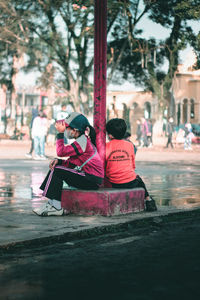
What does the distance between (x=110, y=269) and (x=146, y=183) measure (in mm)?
8749

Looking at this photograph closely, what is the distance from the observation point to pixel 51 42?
119ft

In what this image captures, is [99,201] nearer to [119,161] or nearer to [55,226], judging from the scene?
[119,161]

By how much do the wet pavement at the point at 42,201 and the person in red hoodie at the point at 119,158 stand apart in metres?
0.52

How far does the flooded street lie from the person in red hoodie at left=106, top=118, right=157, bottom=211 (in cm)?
129

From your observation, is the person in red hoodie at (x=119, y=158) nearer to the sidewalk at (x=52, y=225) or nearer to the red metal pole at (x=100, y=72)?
the red metal pole at (x=100, y=72)

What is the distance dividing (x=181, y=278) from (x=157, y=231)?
103 inches

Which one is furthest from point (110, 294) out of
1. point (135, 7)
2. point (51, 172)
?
point (135, 7)

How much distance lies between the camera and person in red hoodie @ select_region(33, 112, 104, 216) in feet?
28.9

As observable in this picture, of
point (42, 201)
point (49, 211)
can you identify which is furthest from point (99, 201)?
point (42, 201)

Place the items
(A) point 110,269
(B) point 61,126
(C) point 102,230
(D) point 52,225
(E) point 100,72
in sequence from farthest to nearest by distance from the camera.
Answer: (E) point 100,72 → (B) point 61,126 → (D) point 52,225 → (C) point 102,230 → (A) point 110,269

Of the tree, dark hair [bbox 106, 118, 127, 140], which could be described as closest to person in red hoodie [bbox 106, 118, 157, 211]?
dark hair [bbox 106, 118, 127, 140]

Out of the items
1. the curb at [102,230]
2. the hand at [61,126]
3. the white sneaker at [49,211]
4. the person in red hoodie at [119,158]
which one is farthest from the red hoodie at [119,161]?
the white sneaker at [49,211]

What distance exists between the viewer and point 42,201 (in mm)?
10797

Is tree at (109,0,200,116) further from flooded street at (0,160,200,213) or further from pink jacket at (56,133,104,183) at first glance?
pink jacket at (56,133,104,183)
